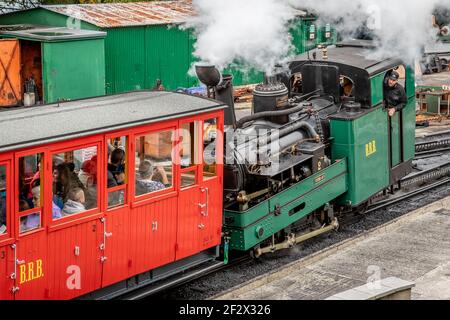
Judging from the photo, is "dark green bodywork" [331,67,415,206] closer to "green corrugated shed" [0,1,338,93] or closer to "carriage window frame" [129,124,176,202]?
"carriage window frame" [129,124,176,202]

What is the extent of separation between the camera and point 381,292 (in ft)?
27.9

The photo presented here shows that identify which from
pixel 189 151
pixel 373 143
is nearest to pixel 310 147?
pixel 373 143

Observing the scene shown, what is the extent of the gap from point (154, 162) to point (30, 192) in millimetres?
1606

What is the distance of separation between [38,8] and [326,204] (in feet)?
42.6

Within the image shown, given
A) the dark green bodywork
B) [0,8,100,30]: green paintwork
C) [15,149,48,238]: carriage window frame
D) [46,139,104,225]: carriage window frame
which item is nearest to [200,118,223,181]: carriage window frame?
[46,139,104,225]: carriage window frame

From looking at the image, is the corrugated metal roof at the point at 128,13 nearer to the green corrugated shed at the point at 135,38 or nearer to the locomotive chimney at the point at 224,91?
the green corrugated shed at the point at 135,38

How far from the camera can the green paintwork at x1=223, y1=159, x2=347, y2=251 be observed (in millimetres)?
10766

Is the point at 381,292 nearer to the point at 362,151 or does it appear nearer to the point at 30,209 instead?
the point at 30,209


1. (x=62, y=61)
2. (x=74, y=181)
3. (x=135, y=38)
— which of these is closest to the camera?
(x=74, y=181)

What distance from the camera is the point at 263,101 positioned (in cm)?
1225

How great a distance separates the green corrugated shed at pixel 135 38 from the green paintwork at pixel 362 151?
34.5ft
